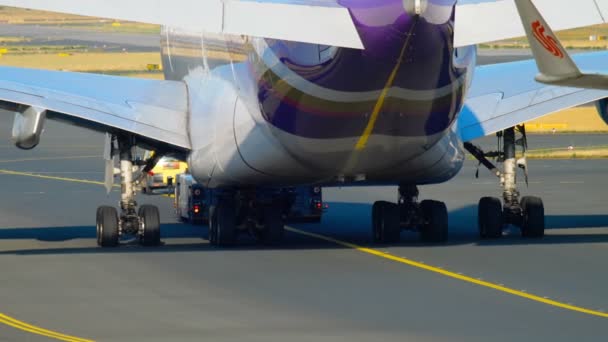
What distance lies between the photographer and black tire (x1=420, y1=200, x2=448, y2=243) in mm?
34594

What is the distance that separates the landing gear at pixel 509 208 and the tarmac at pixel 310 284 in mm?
341

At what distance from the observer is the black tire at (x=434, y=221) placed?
34594mm

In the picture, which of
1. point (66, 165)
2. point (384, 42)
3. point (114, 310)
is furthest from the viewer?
point (66, 165)

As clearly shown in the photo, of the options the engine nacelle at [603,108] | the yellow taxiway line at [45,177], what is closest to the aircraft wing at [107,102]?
the engine nacelle at [603,108]

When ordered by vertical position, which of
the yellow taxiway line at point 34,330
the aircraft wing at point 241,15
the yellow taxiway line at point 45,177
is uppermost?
the aircraft wing at point 241,15

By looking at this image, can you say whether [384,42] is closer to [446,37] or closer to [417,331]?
[446,37]

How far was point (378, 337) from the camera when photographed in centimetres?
2158

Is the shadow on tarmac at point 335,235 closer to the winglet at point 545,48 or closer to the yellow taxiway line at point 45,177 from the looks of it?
the winglet at point 545,48

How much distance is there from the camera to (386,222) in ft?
112

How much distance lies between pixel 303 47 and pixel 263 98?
2.60 meters

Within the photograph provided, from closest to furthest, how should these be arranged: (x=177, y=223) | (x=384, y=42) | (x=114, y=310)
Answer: (x=114, y=310) < (x=384, y=42) < (x=177, y=223)

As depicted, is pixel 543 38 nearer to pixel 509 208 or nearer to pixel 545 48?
pixel 545 48

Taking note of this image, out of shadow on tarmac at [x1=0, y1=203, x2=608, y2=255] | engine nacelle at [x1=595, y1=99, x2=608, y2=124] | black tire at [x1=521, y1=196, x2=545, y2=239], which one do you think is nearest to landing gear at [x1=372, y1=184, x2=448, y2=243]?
shadow on tarmac at [x1=0, y1=203, x2=608, y2=255]

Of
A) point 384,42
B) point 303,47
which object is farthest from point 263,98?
point 384,42
